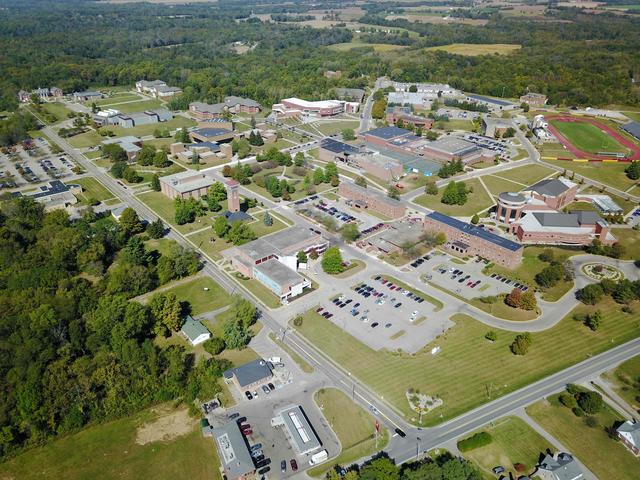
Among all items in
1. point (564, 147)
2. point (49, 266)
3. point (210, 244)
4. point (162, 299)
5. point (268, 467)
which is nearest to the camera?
point (268, 467)

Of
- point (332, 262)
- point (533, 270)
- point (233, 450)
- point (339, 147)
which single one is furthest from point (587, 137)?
point (233, 450)

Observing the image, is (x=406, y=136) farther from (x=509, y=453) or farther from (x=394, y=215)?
(x=509, y=453)

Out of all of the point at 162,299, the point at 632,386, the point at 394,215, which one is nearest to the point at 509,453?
the point at 632,386

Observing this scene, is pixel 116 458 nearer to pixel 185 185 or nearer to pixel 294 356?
pixel 294 356

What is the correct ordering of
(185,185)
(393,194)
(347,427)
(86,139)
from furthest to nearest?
(86,139) → (185,185) → (393,194) → (347,427)

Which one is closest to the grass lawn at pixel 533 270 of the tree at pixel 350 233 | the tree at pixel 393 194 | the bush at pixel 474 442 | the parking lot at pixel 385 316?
the parking lot at pixel 385 316

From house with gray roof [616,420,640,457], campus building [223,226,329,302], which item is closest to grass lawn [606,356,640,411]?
house with gray roof [616,420,640,457]
